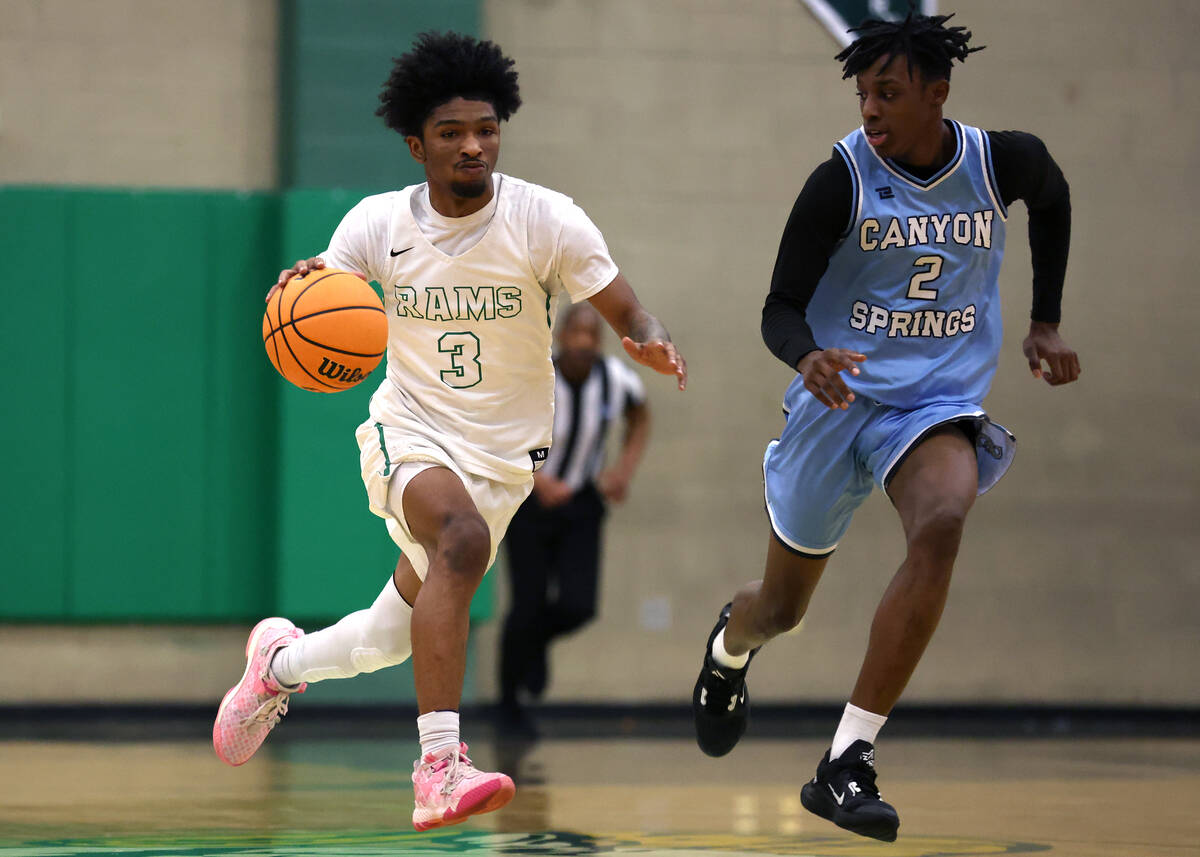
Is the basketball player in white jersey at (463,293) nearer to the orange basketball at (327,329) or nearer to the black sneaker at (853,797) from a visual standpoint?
the orange basketball at (327,329)

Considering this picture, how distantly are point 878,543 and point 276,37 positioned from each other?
13.9 feet

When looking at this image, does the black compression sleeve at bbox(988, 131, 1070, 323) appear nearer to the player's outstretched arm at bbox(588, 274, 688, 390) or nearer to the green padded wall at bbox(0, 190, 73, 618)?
the player's outstretched arm at bbox(588, 274, 688, 390)

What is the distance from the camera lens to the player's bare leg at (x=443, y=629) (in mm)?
4473

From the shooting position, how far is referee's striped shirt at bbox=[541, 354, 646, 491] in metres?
8.70

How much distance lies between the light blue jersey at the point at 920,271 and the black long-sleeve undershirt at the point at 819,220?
4 centimetres

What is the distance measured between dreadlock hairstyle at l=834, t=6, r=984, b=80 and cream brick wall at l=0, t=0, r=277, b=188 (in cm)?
560

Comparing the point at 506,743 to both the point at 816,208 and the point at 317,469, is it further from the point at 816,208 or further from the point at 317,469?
the point at 816,208

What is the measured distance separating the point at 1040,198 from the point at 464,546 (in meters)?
1.82

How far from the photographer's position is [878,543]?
1007 centimetres

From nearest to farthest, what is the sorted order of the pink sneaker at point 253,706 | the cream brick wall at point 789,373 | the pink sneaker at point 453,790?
1. the pink sneaker at point 453,790
2. the pink sneaker at point 253,706
3. the cream brick wall at point 789,373

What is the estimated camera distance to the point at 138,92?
9688 millimetres

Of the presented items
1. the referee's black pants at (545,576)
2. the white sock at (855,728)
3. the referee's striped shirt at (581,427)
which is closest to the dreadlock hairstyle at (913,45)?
the white sock at (855,728)

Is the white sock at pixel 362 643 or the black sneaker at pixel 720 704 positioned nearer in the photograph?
the white sock at pixel 362 643

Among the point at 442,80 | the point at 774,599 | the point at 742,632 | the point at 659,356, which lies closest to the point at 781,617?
the point at 774,599
